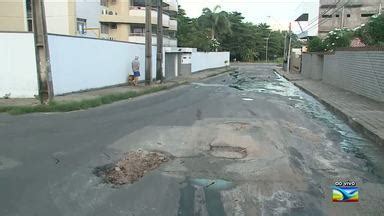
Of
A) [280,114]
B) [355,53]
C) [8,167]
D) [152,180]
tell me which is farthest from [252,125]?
[355,53]

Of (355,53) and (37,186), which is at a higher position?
(355,53)

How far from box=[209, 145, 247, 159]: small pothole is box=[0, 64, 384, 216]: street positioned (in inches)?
0.8

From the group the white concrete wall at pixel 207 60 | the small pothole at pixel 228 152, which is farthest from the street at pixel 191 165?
the white concrete wall at pixel 207 60

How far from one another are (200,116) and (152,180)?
24.0ft

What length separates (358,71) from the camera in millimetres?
21969

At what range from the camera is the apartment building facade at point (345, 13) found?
70.3 m

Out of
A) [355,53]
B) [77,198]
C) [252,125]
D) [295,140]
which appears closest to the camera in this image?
[77,198]

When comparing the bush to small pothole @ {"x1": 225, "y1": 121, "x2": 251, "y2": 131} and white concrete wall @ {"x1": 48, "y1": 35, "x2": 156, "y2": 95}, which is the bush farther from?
small pothole @ {"x1": 225, "y1": 121, "x2": 251, "y2": 131}

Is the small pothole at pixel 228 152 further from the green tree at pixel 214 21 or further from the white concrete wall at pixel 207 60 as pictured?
the green tree at pixel 214 21

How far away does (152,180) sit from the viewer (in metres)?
6.67

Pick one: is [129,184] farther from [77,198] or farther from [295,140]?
[295,140]

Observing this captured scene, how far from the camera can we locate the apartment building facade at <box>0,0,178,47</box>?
37.0 m

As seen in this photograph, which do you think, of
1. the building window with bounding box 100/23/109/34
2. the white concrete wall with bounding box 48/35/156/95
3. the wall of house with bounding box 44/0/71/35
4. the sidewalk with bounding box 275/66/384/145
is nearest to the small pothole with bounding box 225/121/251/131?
the sidewalk with bounding box 275/66/384/145

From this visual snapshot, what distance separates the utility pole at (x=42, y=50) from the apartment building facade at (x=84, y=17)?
2285 centimetres
